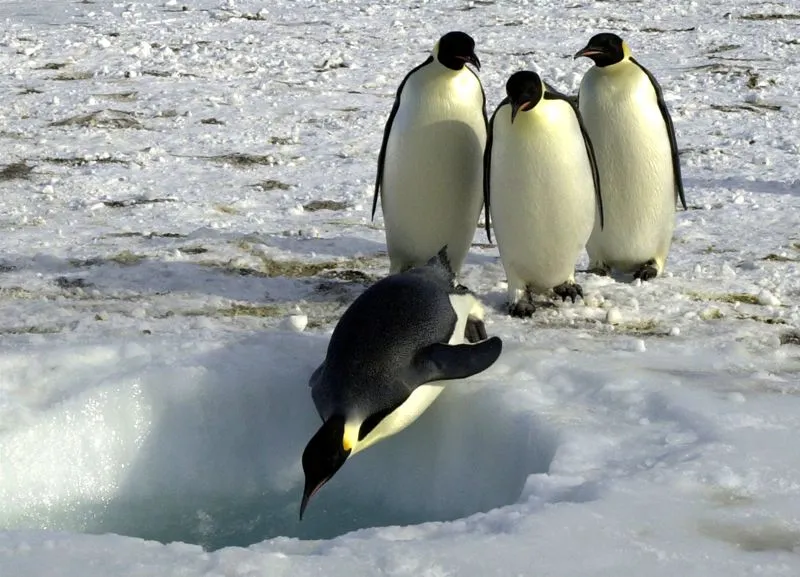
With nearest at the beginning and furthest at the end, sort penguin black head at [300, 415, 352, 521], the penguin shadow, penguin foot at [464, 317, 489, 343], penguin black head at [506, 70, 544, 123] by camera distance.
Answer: penguin black head at [300, 415, 352, 521] < the penguin shadow < penguin foot at [464, 317, 489, 343] < penguin black head at [506, 70, 544, 123]

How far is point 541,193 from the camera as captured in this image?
4488 mm

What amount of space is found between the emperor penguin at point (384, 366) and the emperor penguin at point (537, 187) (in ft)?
3.39

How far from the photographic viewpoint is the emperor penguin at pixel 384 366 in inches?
120

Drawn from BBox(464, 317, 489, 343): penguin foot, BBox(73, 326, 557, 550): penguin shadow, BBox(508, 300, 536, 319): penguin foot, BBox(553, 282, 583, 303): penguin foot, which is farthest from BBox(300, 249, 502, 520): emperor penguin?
BBox(553, 282, 583, 303): penguin foot

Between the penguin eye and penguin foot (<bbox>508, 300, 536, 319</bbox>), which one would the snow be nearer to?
penguin foot (<bbox>508, 300, 536, 319</bbox>)

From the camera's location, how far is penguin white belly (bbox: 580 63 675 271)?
16.3 feet

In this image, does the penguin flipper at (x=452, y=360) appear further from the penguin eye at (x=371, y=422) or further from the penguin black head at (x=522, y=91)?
the penguin black head at (x=522, y=91)

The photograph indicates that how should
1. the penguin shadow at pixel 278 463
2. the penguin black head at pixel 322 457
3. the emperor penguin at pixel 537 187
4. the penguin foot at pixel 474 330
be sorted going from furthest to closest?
the emperor penguin at pixel 537 187 < the penguin foot at pixel 474 330 < the penguin shadow at pixel 278 463 < the penguin black head at pixel 322 457

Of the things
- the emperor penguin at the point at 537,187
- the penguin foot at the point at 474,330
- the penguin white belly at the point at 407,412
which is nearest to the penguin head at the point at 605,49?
the emperor penguin at the point at 537,187

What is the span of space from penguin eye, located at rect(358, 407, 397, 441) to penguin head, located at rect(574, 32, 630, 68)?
224 cm

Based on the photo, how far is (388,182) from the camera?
487 centimetres

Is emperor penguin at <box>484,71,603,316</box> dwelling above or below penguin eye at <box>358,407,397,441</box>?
above

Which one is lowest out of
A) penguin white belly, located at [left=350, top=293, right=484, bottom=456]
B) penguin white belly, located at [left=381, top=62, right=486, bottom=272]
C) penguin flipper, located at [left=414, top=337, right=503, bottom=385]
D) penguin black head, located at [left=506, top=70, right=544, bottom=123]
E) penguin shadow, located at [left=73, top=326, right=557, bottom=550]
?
Answer: penguin shadow, located at [left=73, top=326, right=557, bottom=550]

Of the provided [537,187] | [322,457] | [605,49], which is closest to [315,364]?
[322,457]
